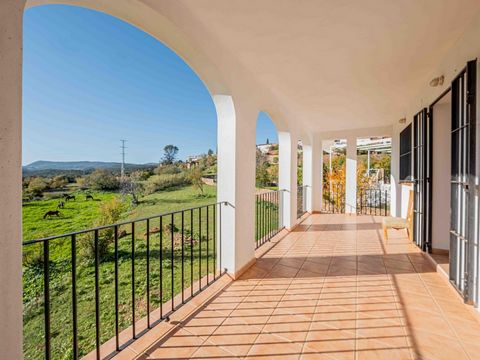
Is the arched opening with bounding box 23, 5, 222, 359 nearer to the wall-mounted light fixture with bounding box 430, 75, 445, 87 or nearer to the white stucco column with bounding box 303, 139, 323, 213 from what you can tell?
the white stucco column with bounding box 303, 139, 323, 213

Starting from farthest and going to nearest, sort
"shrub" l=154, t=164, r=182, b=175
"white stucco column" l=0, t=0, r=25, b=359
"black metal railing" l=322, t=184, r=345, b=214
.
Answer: "shrub" l=154, t=164, r=182, b=175 → "black metal railing" l=322, t=184, r=345, b=214 → "white stucco column" l=0, t=0, r=25, b=359

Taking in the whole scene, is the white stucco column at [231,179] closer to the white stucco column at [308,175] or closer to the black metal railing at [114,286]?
the black metal railing at [114,286]

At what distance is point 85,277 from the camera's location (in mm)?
10414

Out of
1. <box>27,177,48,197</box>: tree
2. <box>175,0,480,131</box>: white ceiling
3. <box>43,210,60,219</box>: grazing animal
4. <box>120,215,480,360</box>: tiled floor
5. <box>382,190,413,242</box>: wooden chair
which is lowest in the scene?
<box>43,210,60,219</box>: grazing animal


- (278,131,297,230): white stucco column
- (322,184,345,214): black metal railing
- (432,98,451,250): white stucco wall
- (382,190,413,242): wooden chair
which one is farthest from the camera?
(322,184,345,214): black metal railing

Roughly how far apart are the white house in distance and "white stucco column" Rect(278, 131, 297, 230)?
3.69ft

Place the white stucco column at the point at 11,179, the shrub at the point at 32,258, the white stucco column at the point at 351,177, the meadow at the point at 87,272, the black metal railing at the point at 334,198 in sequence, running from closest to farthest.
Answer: the white stucco column at the point at 11,179
the shrub at the point at 32,258
the meadow at the point at 87,272
the white stucco column at the point at 351,177
the black metal railing at the point at 334,198

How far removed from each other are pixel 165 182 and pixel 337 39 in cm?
1415

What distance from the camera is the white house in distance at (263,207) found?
1.64 metres

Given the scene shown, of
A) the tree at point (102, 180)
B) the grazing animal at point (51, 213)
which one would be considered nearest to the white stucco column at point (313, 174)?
the tree at point (102, 180)

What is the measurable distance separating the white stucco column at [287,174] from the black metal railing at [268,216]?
12cm

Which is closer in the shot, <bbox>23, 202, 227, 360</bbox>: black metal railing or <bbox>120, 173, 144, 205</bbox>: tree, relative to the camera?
<bbox>23, 202, 227, 360</bbox>: black metal railing

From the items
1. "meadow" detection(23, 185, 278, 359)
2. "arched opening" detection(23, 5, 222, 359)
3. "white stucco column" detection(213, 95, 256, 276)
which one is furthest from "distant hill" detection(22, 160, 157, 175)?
"white stucco column" detection(213, 95, 256, 276)

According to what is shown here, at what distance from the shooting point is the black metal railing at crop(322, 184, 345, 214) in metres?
8.48
